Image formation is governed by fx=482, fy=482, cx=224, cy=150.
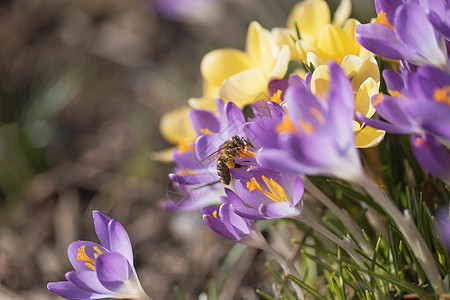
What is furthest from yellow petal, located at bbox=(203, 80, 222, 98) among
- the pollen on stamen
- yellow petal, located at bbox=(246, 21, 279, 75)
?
the pollen on stamen

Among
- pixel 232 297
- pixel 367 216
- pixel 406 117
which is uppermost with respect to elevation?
pixel 406 117

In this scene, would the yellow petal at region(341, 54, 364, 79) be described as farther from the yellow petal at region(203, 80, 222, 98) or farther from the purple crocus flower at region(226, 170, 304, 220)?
the yellow petal at region(203, 80, 222, 98)

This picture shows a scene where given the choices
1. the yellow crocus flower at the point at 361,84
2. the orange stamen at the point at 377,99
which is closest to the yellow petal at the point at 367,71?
the yellow crocus flower at the point at 361,84

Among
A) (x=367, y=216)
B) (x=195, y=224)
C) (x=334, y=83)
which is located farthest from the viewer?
(x=195, y=224)

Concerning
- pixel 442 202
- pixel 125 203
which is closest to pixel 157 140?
pixel 125 203

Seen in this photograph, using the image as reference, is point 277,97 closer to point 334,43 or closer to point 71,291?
point 334,43

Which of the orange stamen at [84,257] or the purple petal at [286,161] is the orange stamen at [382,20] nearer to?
the purple petal at [286,161]

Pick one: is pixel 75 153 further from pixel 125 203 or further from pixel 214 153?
pixel 214 153
